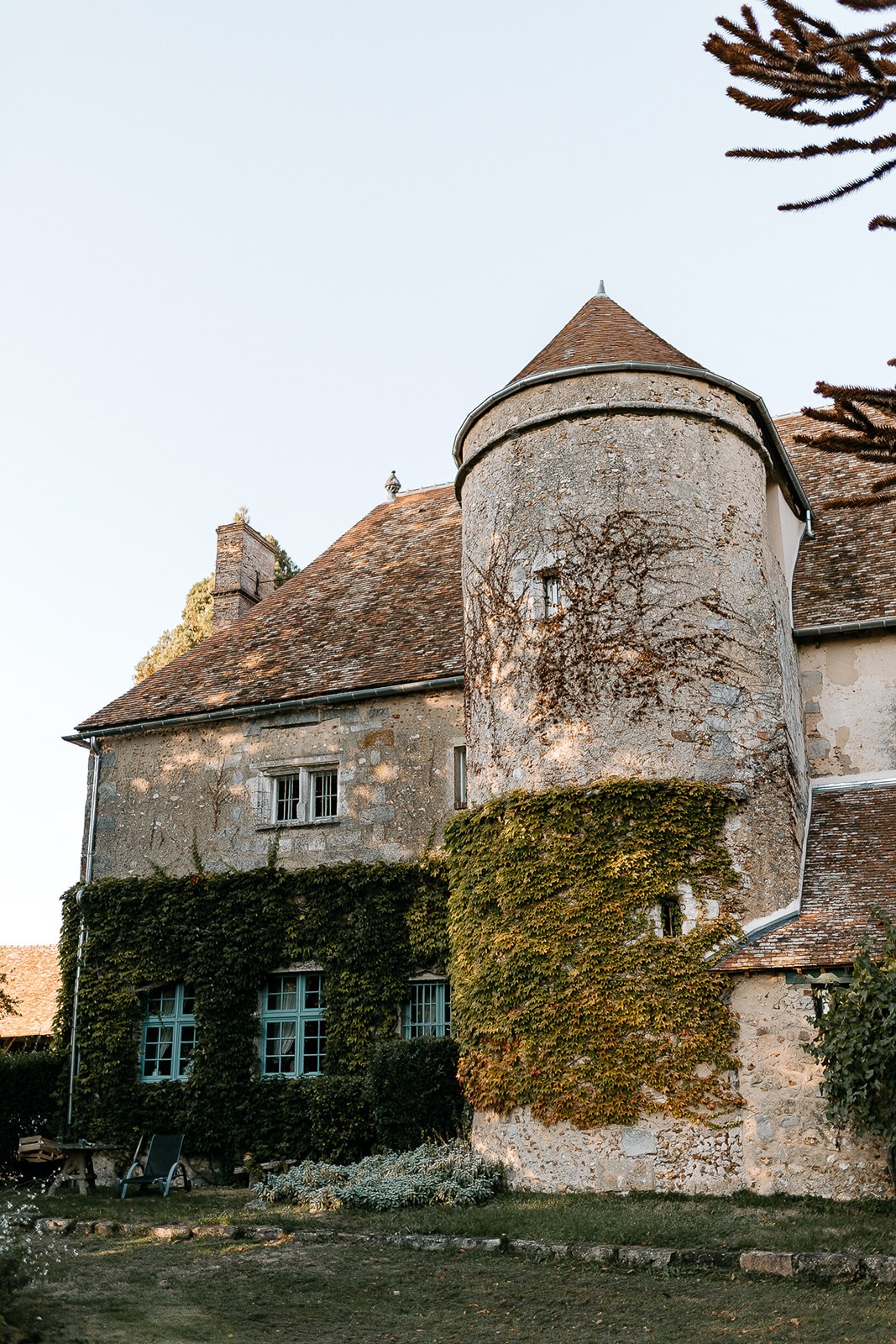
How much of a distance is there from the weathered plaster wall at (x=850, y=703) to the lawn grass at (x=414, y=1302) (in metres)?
7.23

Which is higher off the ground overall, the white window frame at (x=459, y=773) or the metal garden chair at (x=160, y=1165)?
the white window frame at (x=459, y=773)

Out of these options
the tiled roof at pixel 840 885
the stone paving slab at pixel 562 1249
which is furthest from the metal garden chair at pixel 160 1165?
the tiled roof at pixel 840 885

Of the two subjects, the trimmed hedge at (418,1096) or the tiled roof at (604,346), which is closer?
the trimmed hedge at (418,1096)

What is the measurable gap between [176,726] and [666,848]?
318 inches

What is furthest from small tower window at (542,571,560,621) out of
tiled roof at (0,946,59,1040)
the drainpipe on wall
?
tiled roof at (0,946,59,1040)

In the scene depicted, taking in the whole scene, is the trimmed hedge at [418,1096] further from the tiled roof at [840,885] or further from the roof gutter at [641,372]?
the roof gutter at [641,372]

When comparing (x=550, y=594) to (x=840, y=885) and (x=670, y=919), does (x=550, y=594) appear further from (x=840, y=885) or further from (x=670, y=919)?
(x=840, y=885)

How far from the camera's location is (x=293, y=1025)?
15367mm

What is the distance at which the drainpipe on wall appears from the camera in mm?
16073

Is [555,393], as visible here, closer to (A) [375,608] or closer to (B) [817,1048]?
(A) [375,608]

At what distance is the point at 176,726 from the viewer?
56.5 feet

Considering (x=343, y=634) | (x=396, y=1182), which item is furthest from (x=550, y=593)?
(x=396, y=1182)

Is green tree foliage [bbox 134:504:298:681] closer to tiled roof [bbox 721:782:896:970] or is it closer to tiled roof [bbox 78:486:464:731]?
tiled roof [bbox 78:486:464:731]

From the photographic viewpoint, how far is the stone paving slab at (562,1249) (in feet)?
26.2
